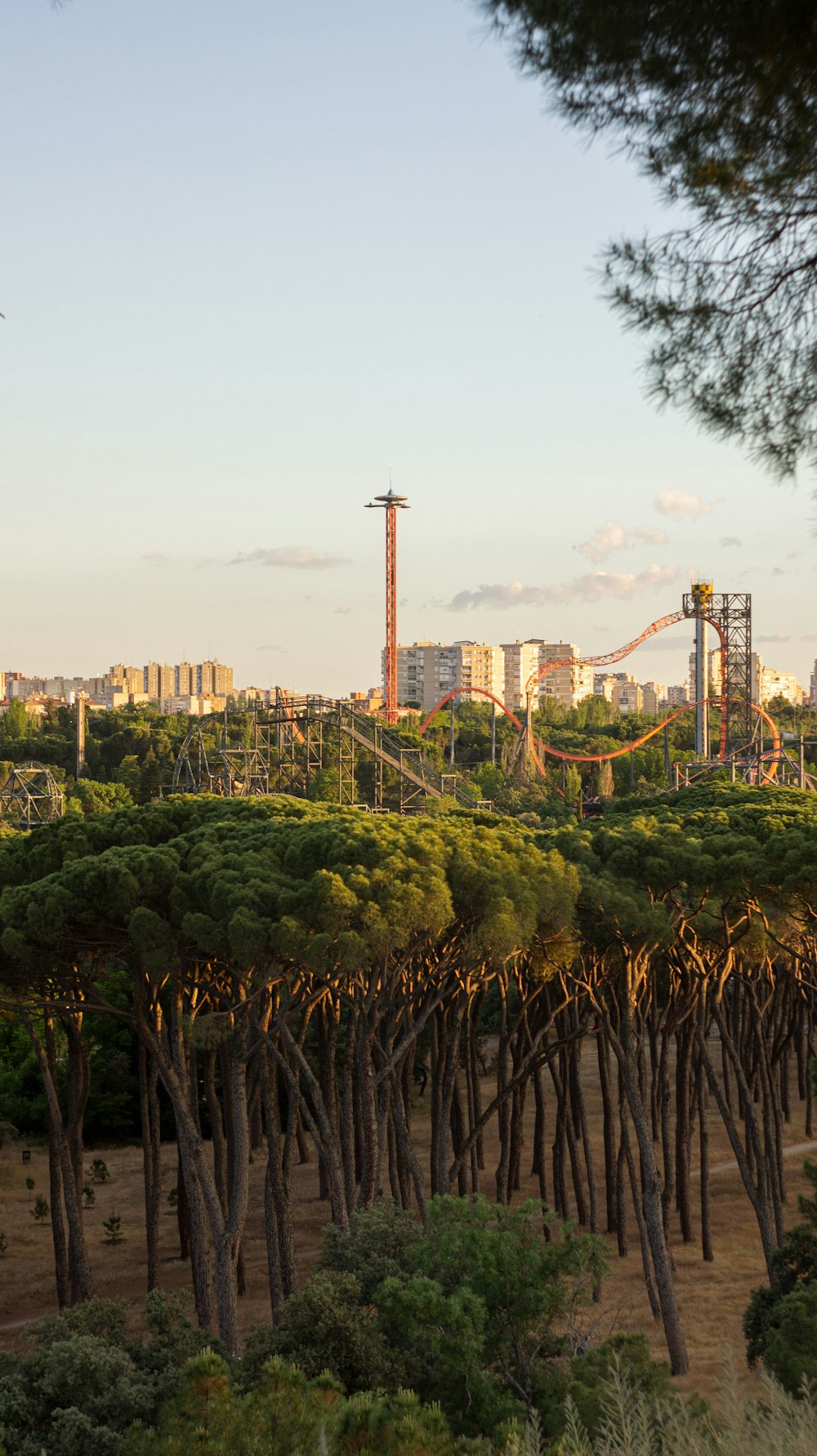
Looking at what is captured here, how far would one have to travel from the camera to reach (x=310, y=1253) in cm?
1909

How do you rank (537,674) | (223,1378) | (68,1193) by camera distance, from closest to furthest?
(223,1378), (68,1193), (537,674)

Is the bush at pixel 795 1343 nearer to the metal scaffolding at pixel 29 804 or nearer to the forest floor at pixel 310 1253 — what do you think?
the forest floor at pixel 310 1253

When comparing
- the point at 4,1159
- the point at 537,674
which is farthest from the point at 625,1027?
the point at 537,674

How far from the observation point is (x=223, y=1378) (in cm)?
822

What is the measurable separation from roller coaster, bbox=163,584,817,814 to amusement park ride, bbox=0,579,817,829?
3.2 inches

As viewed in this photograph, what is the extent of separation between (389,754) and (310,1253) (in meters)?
28.7

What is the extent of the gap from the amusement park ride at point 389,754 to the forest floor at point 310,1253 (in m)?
13.2

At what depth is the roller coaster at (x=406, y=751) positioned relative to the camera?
148 ft

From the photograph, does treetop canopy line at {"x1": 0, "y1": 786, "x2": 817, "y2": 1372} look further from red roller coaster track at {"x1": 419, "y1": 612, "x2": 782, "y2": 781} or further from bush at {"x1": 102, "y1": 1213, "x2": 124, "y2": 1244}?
red roller coaster track at {"x1": 419, "y1": 612, "x2": 782, "y2": 781}

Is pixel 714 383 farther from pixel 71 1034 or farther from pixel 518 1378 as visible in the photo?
pixel 71 1034

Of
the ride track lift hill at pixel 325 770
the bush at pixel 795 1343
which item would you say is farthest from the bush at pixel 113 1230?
the ride track lift hill at pixel 325 770

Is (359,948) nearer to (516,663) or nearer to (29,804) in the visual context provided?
(29,804)

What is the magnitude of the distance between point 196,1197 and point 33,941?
11.9 feet

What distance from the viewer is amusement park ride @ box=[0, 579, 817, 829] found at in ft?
149
